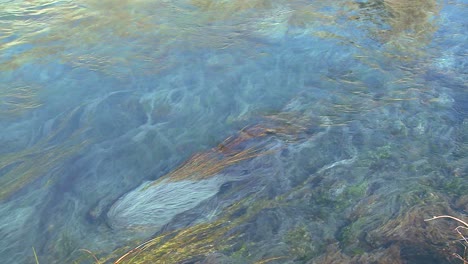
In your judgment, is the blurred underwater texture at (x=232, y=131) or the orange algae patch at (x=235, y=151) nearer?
the blurred underwater texture at (x=232, y=131)

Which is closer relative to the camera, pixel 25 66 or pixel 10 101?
pixel 10 101

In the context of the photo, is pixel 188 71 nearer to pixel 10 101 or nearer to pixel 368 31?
pixel 10 101

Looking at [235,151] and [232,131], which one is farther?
[232,131]

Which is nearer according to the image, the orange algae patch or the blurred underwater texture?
the blurred underwater texture

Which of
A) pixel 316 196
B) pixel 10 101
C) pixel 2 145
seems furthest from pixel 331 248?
pixel 10 101

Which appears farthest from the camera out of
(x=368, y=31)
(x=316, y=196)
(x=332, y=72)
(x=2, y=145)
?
(x=368, y=31)

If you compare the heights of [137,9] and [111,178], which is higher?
[137,9]

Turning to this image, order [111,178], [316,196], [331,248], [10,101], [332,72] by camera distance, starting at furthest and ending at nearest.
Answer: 1. [332,72]
2. [10,101]
3. [111,178]
4. [316,196]
5. [331,248]

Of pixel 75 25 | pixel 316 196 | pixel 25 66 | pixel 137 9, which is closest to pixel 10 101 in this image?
pixel 25 66
